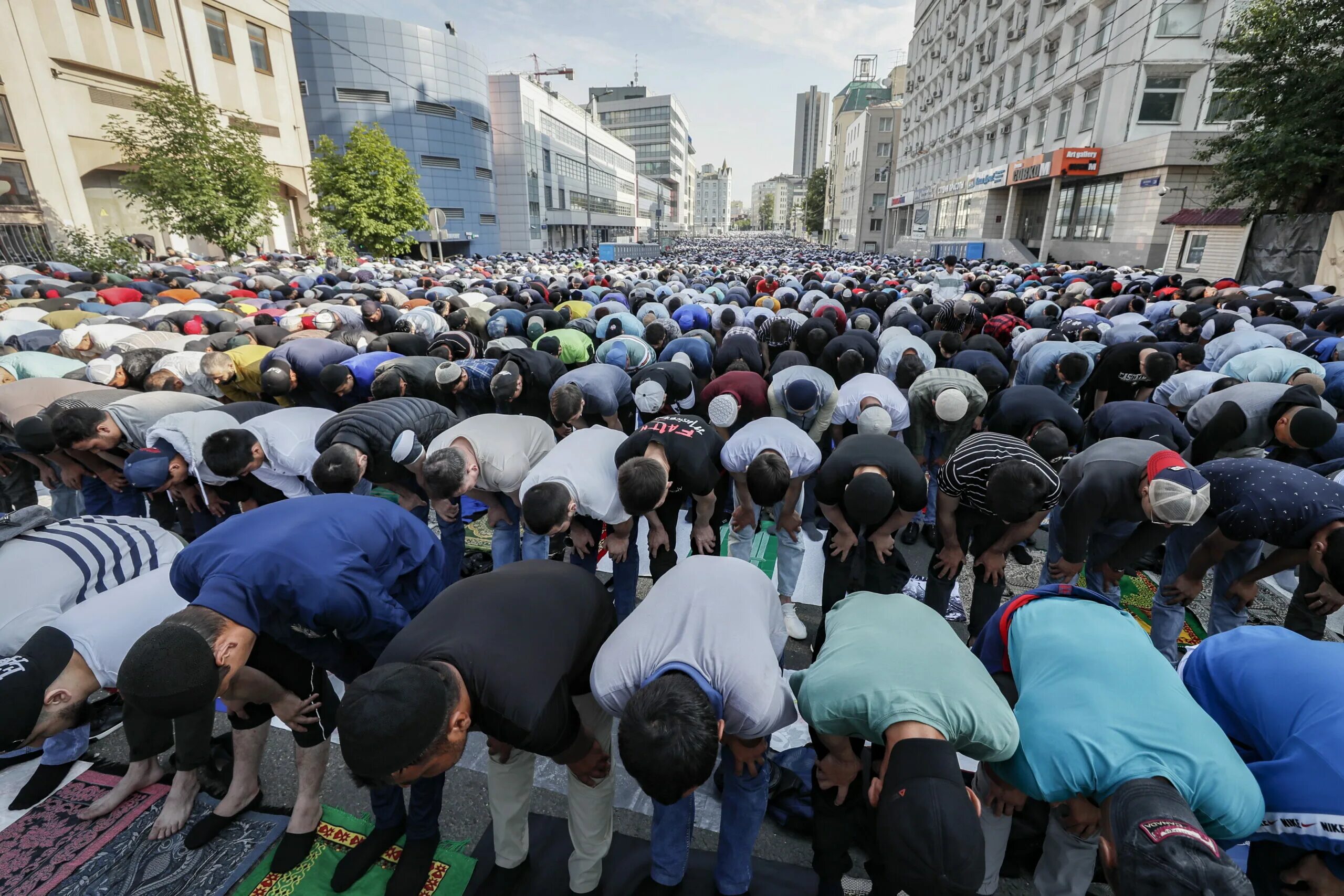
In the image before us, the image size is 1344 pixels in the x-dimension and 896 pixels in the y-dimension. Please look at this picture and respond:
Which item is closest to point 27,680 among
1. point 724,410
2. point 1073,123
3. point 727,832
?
point 727,832

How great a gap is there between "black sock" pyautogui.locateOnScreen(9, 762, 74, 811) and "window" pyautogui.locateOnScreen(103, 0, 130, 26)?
26.6m

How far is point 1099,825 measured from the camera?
69.4 inches

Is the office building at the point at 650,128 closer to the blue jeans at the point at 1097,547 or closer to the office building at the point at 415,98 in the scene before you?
the office building at the point at 415,98

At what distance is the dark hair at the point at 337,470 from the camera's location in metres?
3.40

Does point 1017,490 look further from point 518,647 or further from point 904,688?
point 518,647

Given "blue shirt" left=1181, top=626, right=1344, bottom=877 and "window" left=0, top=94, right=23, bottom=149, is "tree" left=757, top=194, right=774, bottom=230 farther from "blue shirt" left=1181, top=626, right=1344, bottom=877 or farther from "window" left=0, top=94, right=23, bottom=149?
"blue shirt" left=1181, top=626, right=1344, bottom=877

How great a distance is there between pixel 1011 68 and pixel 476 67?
31.6 m

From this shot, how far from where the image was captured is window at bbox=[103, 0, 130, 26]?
735 inches

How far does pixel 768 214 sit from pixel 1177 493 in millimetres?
165981

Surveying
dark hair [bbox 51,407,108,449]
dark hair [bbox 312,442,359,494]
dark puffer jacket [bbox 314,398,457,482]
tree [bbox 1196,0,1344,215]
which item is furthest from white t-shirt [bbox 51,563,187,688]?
tree [bbox 1196,0,1344,215]

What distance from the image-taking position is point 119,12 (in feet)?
62.4

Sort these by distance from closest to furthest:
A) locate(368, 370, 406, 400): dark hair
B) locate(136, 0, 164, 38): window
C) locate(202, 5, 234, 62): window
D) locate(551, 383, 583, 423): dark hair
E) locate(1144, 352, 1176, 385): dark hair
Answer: locate(551, 383, 583, 423): dark hair, locate(1144, 352, 1176, 385): dark hair, locate(368, 370, 406, 400): dark hair, locate(136, 0, 164, 38): window, locate(202, 5, 234, 62): window

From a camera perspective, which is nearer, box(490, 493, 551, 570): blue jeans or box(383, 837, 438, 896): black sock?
box(383, 837, 438, 896): black sock

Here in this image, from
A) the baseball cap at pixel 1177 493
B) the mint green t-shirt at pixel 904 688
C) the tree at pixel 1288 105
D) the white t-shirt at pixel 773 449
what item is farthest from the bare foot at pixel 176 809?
the tree at pixel 1288 105
